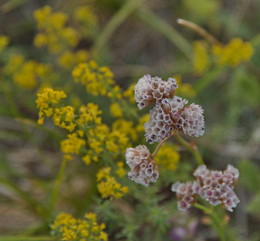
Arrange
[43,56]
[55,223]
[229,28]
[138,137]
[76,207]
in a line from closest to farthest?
[55,223]
[138,137]
[76,207]
[229,28]
[43,56]

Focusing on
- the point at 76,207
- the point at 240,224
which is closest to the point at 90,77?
the point at 76,207

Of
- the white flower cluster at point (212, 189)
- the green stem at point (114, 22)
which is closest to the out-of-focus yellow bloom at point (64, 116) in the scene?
the white flower cluster at point (212, 189)

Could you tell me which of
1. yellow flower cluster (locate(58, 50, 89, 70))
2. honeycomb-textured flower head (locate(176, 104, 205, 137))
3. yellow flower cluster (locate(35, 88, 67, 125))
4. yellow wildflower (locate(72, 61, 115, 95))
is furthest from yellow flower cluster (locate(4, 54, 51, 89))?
honeycomb-textured flower head (locate(176, 104, 205, 137))

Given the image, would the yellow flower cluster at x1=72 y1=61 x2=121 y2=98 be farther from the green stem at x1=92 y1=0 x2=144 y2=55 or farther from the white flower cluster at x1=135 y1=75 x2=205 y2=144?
the green stem at x1=92 y1=0 x2=144 y2=55

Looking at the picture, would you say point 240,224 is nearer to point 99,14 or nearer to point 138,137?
point 138,137

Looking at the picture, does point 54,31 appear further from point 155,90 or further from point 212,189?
point 212,189

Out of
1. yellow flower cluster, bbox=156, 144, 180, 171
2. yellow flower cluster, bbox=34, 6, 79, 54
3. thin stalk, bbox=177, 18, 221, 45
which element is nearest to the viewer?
yellow flower cluster, bbox=156, 144, 180, 171

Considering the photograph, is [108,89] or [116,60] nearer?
[108,89]
